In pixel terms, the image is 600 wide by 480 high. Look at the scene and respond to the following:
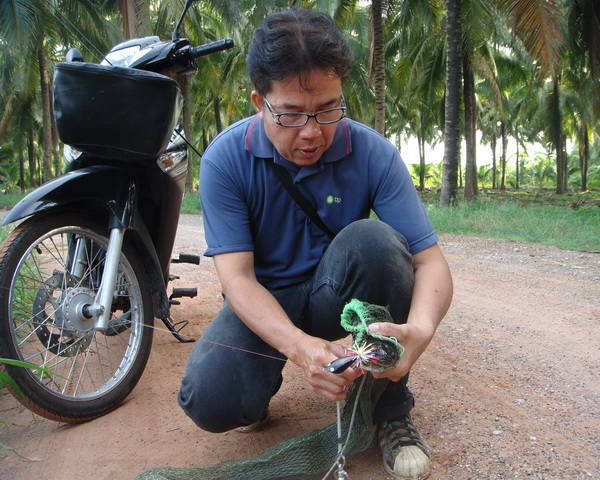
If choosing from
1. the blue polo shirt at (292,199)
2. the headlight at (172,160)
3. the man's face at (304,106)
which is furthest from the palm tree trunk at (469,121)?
the man's face at (304,106)

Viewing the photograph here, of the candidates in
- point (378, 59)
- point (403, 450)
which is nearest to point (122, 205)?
point (403, 450)

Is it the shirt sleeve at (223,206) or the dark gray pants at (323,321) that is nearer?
the dark gray pants at (323,321)

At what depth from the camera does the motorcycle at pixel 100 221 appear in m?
1.99

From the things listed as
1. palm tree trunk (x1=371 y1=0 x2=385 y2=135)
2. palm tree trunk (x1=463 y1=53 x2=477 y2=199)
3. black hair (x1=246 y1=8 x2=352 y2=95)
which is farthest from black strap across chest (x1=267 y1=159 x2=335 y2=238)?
palm tree trunk (x1=463 y1=53 x2=477 y2=199)

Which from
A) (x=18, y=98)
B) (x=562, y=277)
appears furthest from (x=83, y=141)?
(x=18, y=98)

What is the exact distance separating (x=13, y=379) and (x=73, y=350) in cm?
39

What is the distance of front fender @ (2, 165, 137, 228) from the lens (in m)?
2.00

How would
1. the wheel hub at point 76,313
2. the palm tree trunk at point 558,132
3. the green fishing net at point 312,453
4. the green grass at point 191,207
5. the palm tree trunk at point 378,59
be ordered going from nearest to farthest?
the green fishing net at point 312,453, the wheel hub at point 76,313, the palm tree trunk at point 378,59, the green grass at point 191,207, the palm tree trunk at point 558,132

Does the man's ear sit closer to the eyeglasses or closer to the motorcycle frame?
the eyeglasses

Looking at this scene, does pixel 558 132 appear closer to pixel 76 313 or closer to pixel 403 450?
pixel 403 450

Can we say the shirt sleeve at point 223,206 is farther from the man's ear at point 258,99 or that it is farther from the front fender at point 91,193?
the front fender at point 91,193

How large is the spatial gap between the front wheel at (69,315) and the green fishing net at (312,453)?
560 millimetres

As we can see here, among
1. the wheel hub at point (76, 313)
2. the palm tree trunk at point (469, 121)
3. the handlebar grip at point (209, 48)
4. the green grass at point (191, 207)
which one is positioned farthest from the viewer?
the palm tree trunk at point (469, 121)

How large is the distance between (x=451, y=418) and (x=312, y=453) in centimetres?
66
